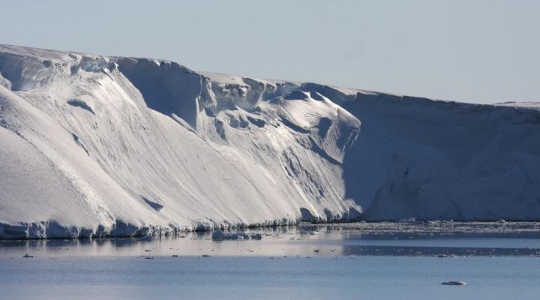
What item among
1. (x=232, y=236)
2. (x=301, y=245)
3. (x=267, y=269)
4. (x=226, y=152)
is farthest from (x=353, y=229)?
(x=267, y=269)

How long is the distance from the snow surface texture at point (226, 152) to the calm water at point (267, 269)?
10.3ft

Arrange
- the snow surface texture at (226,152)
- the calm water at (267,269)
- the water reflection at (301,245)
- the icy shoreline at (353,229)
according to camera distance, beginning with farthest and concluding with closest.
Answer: the snow surface texture at (226,152) → the icy shoreline at (353,229) → the water reflection at (301,245) → the calm water at (267,269)

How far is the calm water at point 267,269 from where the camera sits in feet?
125

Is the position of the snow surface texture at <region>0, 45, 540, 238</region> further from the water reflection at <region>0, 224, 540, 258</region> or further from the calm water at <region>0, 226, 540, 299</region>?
the calm water at <region>0, 226, 540, 299</region>

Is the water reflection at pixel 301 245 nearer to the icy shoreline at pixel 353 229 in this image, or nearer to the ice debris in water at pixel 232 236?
the icy shoreline at pixel 353 229

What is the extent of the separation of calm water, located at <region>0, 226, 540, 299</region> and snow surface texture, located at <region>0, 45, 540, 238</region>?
314 centimetres

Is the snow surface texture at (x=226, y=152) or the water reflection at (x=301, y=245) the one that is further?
the snow surface texture at (x=226, y=152)

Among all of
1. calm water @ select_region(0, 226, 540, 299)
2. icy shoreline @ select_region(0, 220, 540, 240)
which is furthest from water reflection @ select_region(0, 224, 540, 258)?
icy shoreline @ select_region(0, 220, 540, 240)

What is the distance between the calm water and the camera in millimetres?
37969

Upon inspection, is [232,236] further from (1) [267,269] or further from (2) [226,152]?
(1) [267,269]

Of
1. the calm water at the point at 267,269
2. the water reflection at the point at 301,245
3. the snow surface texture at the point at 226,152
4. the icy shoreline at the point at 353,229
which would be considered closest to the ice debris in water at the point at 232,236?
the icy shoreline at the point at 353,229

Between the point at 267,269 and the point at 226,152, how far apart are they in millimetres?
33703

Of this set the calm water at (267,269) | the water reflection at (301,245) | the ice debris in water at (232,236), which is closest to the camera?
the calm water at (267,269)

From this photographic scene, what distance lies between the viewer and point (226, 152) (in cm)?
7881
